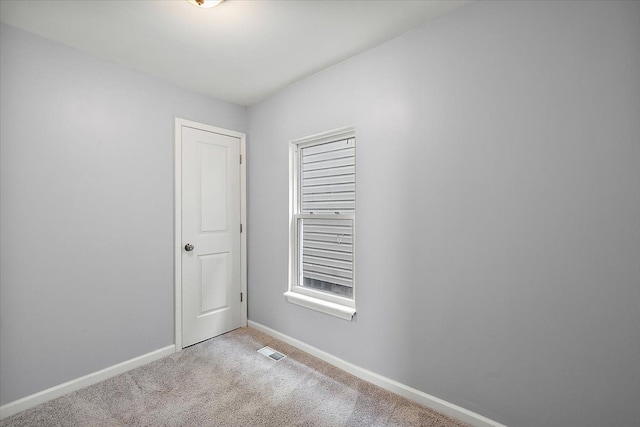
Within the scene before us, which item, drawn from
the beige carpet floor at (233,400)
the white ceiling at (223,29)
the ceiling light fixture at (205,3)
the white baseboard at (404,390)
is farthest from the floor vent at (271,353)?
the ceiling light fixture at (205,3)

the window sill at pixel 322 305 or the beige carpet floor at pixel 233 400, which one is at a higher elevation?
the window sill at pixel 322 305

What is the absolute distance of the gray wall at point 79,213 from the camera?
1857 millimetres

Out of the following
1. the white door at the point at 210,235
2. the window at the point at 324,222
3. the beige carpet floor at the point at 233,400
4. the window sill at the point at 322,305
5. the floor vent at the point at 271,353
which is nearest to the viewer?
the beige carpet floor at the point at 233,400

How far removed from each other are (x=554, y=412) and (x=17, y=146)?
3549 millimetres

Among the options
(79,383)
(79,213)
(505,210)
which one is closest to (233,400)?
(79,383)

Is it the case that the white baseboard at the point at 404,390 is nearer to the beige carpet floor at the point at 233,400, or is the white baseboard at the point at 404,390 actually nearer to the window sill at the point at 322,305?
the beige carpet floor at the point at 233,400

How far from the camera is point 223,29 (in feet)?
6.21

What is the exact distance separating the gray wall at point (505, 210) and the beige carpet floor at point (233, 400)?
0.25 metres

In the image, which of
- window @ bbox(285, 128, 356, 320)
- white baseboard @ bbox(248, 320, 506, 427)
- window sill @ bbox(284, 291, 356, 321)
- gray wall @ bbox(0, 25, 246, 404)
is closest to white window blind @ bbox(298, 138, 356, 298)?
window @ bbox(285, 128, 356, 320)

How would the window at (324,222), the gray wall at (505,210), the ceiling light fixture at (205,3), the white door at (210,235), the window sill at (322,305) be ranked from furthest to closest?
the white door at (210,235)
the window at (324,222)
the window sill at (322,305)
the ceiling light fixture at (205,3)
the gray wall at (505,210)

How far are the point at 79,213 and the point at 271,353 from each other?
76.2 inches

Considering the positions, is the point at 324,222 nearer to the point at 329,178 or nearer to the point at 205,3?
the point at 329,178

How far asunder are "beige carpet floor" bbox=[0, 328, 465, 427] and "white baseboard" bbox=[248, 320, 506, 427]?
0.13 ft

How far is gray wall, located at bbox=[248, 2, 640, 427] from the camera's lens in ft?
4.30
